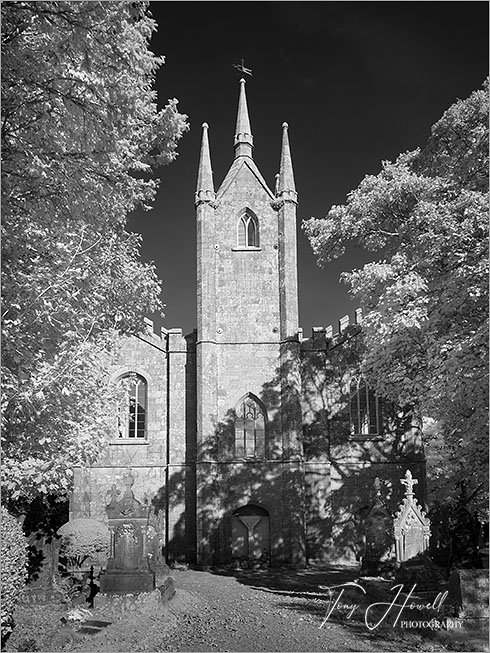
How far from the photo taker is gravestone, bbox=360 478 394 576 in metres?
21.9

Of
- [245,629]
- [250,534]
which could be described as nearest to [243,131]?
[250,534]

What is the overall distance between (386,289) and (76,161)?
324 inches

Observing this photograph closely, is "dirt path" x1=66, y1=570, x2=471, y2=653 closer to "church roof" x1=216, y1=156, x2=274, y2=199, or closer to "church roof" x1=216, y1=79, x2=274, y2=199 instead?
"church roof" x1=216, y1=156, x2=274, y2=199

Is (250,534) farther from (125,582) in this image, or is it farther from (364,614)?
(364,614)

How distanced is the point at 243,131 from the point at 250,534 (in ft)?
62.2

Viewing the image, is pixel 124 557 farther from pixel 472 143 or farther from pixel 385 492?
pixel 385 492

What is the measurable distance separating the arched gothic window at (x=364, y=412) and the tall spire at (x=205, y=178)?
411 inches

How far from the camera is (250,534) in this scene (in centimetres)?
2791

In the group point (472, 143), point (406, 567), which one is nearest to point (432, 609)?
point (406, 567)

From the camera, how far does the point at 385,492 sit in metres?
28.6

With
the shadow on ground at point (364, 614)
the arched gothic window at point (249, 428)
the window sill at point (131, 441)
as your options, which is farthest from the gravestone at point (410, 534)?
the window sill at point (131, 441)

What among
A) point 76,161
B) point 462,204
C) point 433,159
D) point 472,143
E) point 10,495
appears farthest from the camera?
point 433,159

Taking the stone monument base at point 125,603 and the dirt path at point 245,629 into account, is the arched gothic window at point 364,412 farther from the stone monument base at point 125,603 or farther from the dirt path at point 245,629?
the stone monument base at point 125,603

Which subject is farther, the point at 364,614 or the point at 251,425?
the point at 251,425
